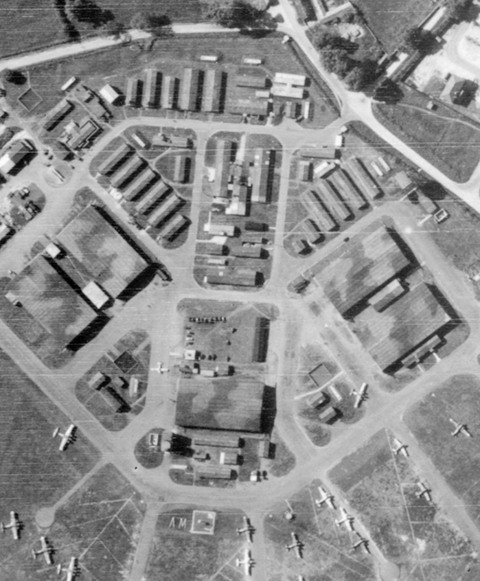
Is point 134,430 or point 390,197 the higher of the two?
point 390,197

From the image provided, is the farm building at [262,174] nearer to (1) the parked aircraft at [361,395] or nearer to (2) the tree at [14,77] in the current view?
(1) the parked aircraft at [361,395]

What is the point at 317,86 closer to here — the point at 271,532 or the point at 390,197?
the point at 390,197

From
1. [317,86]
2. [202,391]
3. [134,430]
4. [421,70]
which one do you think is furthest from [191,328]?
[421,70]

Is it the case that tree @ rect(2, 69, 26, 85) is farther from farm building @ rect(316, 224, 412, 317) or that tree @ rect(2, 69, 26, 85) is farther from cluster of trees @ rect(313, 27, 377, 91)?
farm building @ rect(316, 224, 412, 317)

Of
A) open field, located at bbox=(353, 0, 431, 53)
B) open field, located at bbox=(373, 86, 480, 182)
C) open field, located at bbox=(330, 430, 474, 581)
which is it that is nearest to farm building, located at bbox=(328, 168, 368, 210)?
open field, located at bbox=(373, 86, 480, 182)

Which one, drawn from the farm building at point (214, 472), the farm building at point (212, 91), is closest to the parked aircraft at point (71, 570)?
the farm building at point (214, 472)

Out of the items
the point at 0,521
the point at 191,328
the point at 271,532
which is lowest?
the point at 271,532
